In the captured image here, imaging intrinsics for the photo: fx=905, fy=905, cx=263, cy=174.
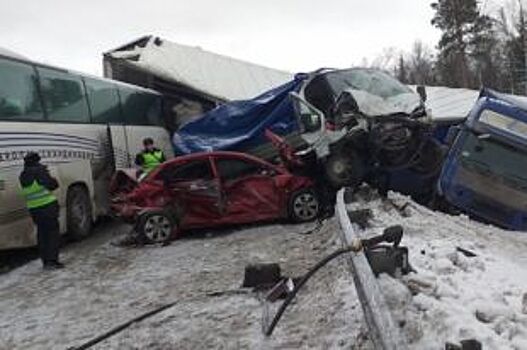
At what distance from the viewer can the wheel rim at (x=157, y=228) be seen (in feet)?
42.5

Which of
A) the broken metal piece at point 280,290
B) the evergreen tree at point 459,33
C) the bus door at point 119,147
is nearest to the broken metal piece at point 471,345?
the broken metal piece at point 280,290

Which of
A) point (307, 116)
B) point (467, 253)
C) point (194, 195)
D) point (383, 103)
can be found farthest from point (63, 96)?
point (467, 253)

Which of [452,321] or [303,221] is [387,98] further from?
[452,321]

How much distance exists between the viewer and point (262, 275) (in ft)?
25.8

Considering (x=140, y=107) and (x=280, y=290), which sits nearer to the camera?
(x=280, y=290)

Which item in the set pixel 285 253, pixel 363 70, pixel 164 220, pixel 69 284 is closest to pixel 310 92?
pixel 363 70

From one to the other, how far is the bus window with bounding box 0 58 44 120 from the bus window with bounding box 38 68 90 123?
396 mm

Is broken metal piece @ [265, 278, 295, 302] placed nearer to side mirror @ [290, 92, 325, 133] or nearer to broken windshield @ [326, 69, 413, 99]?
side mirror @ [290, 92, 325, 133]

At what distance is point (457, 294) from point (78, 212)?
380 inches

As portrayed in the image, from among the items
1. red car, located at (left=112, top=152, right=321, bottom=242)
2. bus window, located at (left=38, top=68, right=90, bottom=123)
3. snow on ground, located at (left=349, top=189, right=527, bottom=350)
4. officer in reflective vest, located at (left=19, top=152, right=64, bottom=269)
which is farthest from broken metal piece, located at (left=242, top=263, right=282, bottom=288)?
bus window, located at (left=38, top=68, right=90, bottom=123)

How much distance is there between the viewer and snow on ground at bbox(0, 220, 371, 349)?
642 cm

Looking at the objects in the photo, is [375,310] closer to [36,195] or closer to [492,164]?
[492,164]

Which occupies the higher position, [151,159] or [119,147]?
[119,147]

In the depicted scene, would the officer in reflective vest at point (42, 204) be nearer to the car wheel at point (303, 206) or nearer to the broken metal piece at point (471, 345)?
the car wheel at point (303, 206)
